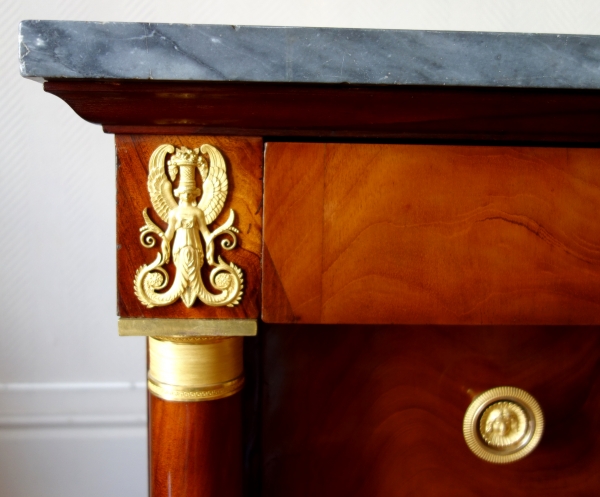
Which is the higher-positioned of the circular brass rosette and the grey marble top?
the grey marble top

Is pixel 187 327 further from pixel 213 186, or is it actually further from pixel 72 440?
pixel 72 440

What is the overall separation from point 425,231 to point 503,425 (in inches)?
6.1

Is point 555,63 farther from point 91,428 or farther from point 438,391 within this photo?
point 91,428

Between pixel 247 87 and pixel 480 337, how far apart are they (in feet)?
0.76

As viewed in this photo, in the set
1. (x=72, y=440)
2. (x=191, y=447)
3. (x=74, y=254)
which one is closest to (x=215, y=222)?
(x=191, y=447)

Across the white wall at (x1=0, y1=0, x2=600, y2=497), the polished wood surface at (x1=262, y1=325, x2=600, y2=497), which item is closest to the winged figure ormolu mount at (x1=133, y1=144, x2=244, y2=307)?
the polished wood surface at (x1=262, y1=325, x2=600, y2=497)

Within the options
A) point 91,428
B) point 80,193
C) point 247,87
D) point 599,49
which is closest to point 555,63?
point 599,49

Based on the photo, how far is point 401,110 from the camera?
0.26 m

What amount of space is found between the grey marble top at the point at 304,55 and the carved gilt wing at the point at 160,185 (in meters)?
0.05

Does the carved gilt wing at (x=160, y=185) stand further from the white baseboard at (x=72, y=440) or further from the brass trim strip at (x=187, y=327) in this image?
the white baseboard at (x=72, y=440)

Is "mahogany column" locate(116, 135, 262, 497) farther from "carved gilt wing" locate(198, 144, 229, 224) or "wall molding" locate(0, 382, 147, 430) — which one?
"wall molding" locate(0, 382, 147, 430)

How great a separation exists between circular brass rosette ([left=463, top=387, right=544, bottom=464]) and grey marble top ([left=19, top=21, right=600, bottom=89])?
0.20 m

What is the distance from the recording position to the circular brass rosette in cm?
33

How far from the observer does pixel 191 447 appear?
29 cm
